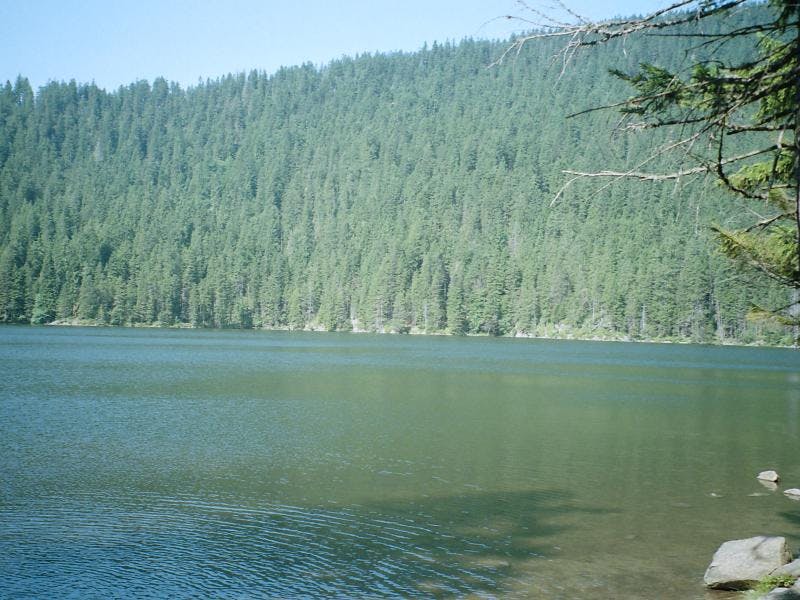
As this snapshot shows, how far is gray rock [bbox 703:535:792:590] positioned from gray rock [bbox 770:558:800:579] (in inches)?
11.5

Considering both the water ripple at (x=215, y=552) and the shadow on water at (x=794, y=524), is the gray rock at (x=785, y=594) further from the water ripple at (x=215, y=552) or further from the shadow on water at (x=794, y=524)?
the shadow on water at (x=794, y=524)

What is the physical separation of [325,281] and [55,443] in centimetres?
15936

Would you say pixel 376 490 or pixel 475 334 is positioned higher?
pixel 475 334

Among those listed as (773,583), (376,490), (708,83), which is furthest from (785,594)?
(376,490)

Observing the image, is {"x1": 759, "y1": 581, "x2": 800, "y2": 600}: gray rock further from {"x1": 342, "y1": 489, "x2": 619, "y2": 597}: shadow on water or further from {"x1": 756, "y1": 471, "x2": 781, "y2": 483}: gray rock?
{"x1": 756, "y1": 471, "x2": 781, "y2": 483}: gray rock

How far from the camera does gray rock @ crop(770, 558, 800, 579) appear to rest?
10562mm

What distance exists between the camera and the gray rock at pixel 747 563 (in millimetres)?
11602

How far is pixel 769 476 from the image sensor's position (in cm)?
2128

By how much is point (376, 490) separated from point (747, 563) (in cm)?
1026

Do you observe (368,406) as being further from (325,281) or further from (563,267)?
(325,281)

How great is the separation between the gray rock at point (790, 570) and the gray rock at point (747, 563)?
29 centimetres

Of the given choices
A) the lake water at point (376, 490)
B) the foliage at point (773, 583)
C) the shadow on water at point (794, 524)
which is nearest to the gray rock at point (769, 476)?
the lake water at point (376, 490)

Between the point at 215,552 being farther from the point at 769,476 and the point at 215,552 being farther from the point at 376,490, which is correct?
the point at 769,476

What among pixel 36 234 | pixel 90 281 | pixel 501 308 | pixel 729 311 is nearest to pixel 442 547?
pixel 729 311
